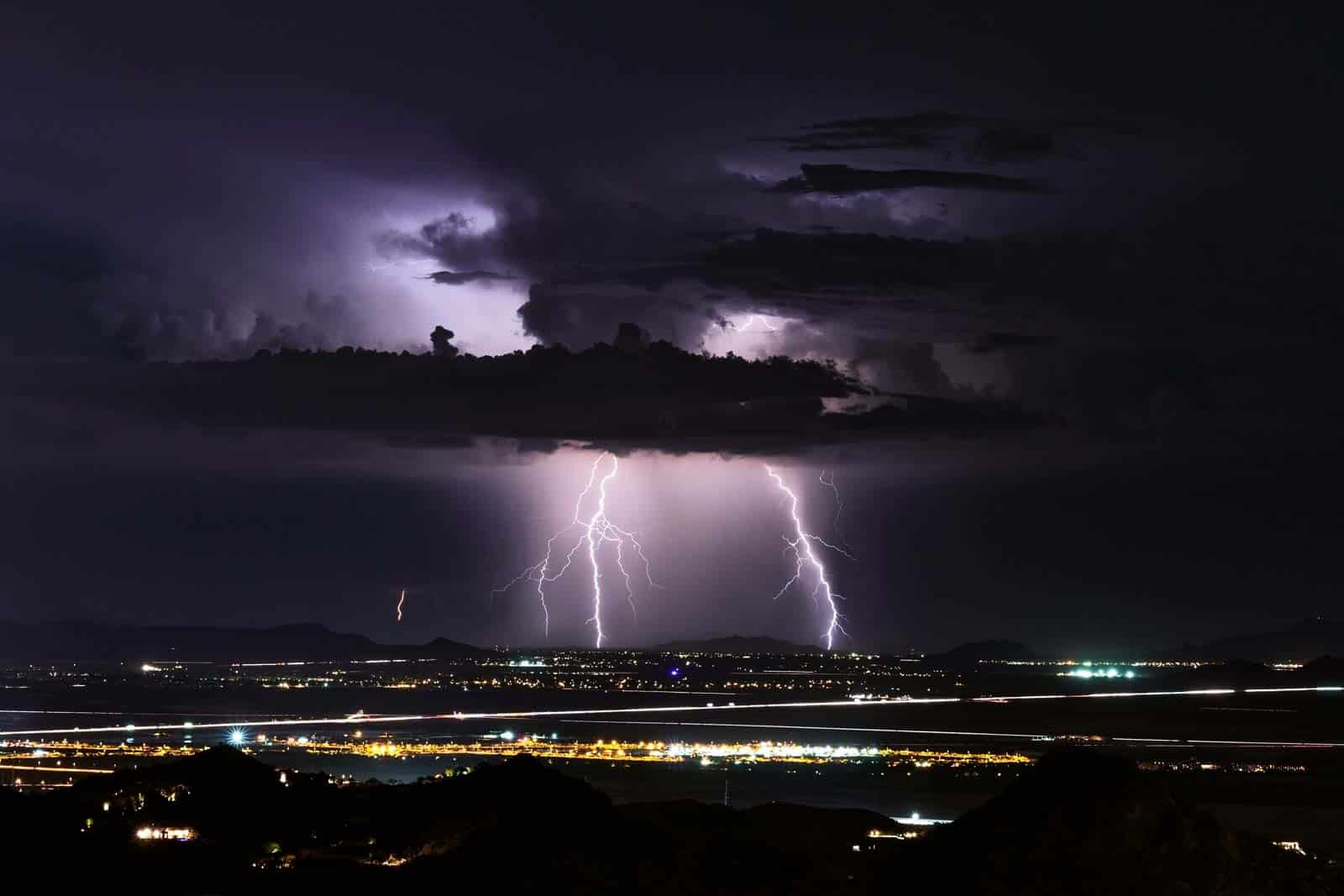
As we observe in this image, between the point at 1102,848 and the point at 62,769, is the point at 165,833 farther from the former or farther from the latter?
the point at 62,769

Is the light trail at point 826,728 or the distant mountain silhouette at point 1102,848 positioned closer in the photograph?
the distant mountain silhouette at point 1102,848

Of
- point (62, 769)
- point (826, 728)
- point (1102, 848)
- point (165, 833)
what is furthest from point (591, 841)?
point (826, 728)

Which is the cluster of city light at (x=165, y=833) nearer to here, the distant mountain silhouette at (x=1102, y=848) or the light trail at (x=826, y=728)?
the distant mountain silhouette at (x=1102, y=848)

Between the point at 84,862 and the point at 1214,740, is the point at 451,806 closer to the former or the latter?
the point at 84,862

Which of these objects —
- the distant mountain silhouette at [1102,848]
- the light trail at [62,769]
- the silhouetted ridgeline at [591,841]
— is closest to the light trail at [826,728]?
the light trail at [62,769]

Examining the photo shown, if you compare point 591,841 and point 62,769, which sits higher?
point 591,841

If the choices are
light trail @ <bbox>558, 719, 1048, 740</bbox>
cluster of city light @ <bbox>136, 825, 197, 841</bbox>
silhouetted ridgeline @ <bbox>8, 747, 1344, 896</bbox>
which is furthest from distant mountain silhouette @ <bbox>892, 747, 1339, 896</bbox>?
light trail @ <bbox>558, 719, 1048, 740</bbox>

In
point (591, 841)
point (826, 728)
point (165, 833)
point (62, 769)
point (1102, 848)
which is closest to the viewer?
point (1102, 848)

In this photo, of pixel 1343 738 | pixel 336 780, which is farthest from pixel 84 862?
pixel 1343 738

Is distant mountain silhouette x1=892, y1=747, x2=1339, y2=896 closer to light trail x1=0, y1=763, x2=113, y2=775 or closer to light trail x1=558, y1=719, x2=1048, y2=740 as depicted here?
light trail x1=0, y1=763, x2=113, y2=775
